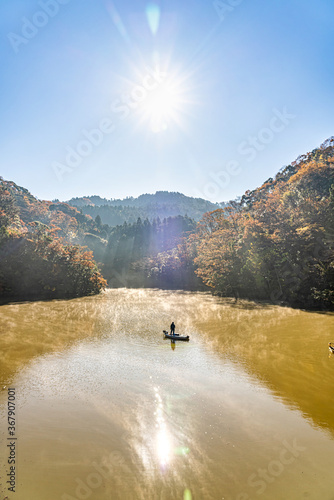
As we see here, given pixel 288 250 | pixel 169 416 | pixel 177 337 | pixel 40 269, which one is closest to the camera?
Result: pixel 169 416

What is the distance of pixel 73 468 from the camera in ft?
21.4

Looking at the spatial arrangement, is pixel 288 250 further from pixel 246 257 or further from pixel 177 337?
pixel 177 337

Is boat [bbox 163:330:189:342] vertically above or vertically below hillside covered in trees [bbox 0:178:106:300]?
below

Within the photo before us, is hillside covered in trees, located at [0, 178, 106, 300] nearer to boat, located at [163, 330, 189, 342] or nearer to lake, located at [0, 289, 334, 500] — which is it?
lake, located at [0, 289, 334, 500]

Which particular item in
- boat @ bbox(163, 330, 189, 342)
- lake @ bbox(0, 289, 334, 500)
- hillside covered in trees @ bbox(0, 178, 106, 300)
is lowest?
lake @ bbox(0, 289, 334, 500)

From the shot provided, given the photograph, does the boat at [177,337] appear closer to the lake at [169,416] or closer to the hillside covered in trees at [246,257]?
the lake at [169,416]

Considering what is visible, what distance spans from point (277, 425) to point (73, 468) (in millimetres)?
6157

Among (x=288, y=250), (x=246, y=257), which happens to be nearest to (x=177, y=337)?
(x=288, y=250)

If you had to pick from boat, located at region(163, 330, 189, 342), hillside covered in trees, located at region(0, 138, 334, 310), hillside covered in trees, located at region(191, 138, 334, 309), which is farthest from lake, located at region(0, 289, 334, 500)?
hillside covered in trees, located at region(0, 138, 334, 310)

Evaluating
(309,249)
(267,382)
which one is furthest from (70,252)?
(267,382)

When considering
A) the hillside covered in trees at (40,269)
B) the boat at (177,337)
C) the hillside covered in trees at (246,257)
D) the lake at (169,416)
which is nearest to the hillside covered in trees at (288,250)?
the hillside covered in trees at (246,257)

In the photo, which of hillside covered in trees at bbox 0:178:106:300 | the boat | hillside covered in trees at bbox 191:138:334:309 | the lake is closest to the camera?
the lake

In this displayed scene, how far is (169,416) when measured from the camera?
29.3 ft

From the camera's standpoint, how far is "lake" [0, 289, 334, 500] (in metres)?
6.16
